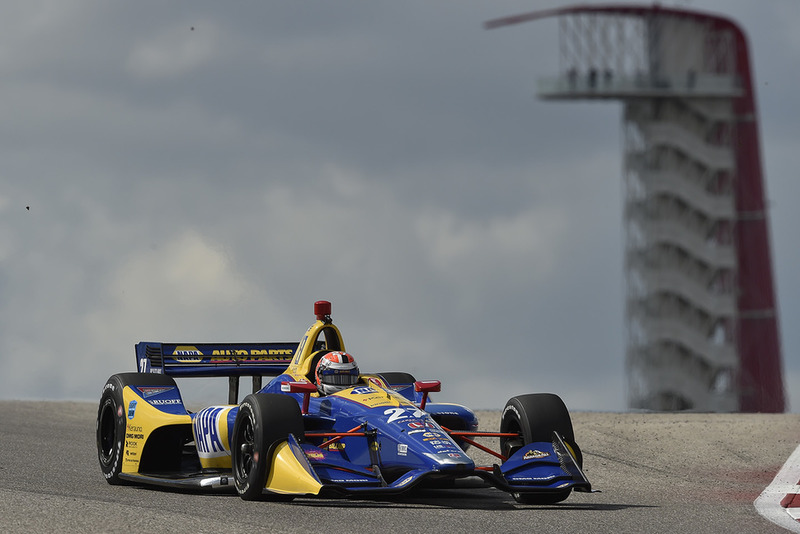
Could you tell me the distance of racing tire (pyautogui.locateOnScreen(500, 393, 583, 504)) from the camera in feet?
41.2

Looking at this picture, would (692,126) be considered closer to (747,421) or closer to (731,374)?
(731,374)

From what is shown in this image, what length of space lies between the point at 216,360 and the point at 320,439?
3.43m

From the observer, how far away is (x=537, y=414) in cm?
1283

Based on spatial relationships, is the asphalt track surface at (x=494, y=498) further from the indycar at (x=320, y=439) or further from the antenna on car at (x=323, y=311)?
the antenna on car at (x=323, y=311)

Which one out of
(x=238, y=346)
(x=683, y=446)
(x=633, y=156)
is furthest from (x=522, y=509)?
(x=633, y=156)

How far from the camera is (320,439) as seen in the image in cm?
Result: 1278

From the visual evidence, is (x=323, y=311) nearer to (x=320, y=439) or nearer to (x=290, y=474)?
(x=320, y=439)

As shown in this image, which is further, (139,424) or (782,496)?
(139,424)

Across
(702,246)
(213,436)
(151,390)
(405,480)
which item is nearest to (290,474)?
(405,480)

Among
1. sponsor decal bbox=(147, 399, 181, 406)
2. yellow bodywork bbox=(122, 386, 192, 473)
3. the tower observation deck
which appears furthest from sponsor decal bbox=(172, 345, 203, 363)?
the tower observation deck

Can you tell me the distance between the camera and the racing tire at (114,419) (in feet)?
47.5

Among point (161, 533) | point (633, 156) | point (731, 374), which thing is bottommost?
point (731, 374)

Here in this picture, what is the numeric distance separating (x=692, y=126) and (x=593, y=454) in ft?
141

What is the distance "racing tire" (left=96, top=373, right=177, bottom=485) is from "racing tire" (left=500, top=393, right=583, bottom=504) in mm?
4134
